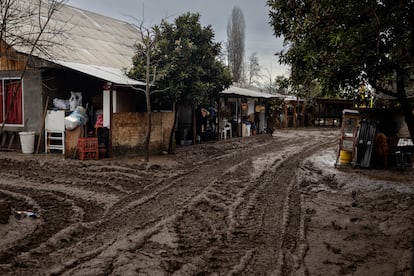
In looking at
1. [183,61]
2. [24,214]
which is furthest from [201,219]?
[183,61]

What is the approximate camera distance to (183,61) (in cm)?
Result: 1407

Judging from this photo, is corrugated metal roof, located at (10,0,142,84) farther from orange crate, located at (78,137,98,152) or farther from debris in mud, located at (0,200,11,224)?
debris in mud, located at (0,200,11,224)

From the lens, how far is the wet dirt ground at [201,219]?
468 cm

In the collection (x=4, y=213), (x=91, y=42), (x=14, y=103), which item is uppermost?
(x=91, y=42)

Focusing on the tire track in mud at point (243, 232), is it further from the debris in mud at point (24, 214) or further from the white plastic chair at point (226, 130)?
the white plastic chair at point (226, 130)

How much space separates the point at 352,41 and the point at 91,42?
14.2 m

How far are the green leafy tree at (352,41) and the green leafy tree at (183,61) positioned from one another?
22.0 feet

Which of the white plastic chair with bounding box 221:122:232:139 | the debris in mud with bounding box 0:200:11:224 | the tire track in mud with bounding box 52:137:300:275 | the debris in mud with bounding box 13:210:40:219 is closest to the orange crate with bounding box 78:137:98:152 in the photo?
the tire track in mud with bounding box 52:137:300:275

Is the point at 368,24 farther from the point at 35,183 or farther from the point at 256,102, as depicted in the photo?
the point at 256,102

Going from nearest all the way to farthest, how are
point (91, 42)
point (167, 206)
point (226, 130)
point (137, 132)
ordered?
1. point (167, 206)
2. point (137, 132)
3. point (91, 42)
4. point (226, 130)

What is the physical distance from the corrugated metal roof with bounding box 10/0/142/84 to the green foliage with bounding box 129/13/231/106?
4.04ft

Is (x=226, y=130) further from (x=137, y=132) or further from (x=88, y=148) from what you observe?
(x=88, y=148)

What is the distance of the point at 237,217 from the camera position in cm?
669

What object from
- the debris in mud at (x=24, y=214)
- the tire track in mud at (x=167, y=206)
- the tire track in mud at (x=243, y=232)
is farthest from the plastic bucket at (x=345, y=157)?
the debris in mud at (x=24, y=214)
